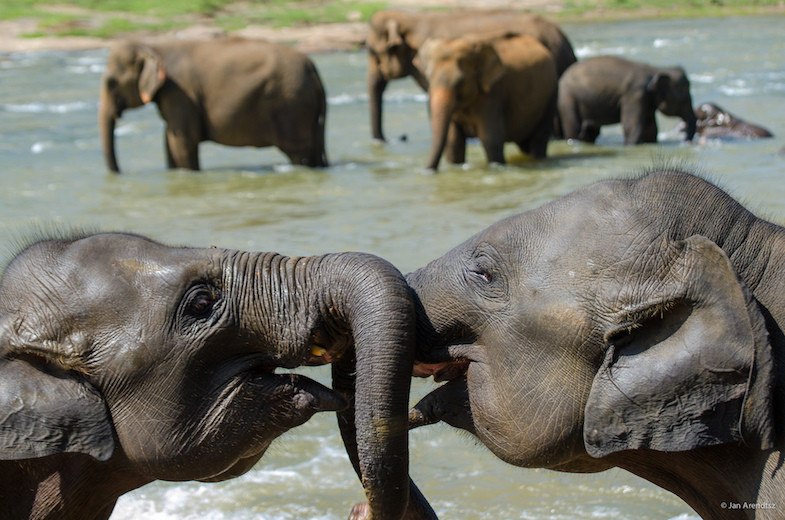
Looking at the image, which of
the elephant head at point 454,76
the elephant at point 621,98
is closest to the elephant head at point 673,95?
the elephant at point 621,98

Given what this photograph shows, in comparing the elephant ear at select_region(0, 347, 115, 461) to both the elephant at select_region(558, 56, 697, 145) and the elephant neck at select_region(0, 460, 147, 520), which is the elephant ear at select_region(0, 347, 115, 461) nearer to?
the elephant neck at select_region(0, 460, 147, 520)

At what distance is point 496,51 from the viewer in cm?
1647

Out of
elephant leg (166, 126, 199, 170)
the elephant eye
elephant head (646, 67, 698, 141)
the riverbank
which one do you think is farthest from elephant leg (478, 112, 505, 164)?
the riverbank

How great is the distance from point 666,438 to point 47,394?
1655 mm

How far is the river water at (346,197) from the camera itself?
588 centimetres

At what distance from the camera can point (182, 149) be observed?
16109 millimetres

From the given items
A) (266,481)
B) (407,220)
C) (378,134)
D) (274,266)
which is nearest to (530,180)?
(407,220)

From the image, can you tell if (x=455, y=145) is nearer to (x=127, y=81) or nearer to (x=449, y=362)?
(x=127, y=81)

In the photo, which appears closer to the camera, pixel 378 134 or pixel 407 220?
pixel 407 220

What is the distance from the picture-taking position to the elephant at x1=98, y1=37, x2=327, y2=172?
642 inches

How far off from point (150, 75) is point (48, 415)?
1309cm

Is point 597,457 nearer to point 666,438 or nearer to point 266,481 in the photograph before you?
point 666,438

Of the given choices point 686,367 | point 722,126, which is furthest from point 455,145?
point 686,367

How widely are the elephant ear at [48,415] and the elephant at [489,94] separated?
11413mm
